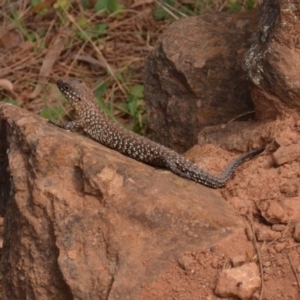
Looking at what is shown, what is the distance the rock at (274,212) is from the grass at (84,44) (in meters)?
4.23

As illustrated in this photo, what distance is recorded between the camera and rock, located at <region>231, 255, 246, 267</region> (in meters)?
4.70

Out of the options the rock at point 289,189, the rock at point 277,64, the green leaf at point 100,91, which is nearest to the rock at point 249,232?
the rock at point 289,189

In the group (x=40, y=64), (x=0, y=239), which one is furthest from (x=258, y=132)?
(x=40, y=64)

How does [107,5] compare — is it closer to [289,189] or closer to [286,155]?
[286,155]

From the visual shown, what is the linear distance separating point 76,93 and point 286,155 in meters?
2.55

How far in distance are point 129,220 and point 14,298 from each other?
1121 millimetres

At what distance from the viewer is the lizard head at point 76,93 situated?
714cm

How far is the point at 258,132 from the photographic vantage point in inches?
233

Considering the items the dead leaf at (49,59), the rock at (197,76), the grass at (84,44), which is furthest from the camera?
the dead leaf at (49,59)

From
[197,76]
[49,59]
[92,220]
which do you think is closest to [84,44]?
[49,59]

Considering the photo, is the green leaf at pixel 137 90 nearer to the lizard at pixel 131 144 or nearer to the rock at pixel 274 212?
the lizard at pixel 131 144

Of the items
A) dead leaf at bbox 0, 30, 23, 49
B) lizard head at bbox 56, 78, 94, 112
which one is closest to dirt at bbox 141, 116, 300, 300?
lizard head at bbox 56, 78, 94, 112

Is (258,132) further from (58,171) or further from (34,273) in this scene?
(34,273)

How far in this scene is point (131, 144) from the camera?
20.6 ft
